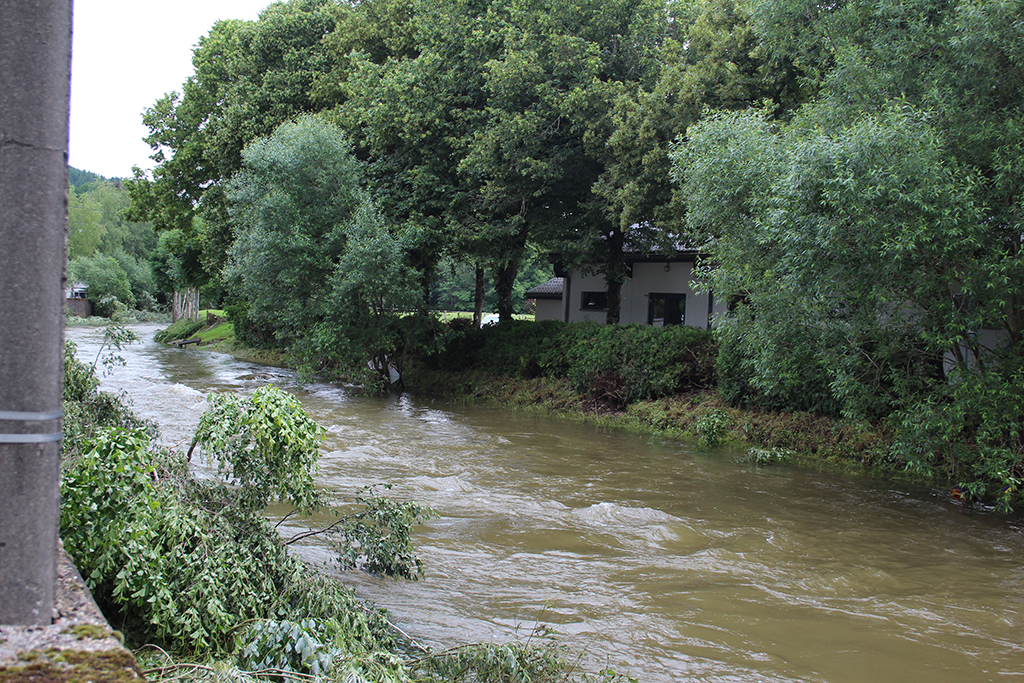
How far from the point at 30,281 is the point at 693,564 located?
26.5 feet

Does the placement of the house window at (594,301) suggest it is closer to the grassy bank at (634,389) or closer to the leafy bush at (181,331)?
the grassy bank at (634,389)

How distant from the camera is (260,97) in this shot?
28156 mm

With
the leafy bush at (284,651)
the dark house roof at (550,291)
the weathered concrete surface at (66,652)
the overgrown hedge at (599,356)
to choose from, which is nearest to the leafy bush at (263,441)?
the leafy bush at (284,651)

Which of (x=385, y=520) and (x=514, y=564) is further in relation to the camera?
(x=514, y=564)

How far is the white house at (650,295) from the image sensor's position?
25.9 meters

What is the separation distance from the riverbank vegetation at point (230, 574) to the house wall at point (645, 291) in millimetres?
20240

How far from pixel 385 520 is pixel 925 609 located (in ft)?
19.0

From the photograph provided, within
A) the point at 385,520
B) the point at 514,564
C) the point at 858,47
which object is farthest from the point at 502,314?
the point at 385,520

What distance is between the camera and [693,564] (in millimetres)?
8867

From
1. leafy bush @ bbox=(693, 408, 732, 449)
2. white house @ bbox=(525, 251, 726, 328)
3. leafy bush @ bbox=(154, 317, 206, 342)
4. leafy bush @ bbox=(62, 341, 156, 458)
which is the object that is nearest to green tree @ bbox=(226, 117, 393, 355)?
white house @ bbox=(525, 251, 726, 328)

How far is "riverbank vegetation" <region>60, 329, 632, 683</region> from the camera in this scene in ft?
13.7

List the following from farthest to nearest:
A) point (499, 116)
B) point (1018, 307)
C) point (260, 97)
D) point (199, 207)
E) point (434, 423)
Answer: point (199, 207), point (260, 97), point (499, 116), point (434, 423), point (1018, 307)

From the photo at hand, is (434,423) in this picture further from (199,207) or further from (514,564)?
(199,207)

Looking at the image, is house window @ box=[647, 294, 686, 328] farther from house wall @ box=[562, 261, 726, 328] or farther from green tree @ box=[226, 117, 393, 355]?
green tree @ box=[226, 117, 393, 355]
